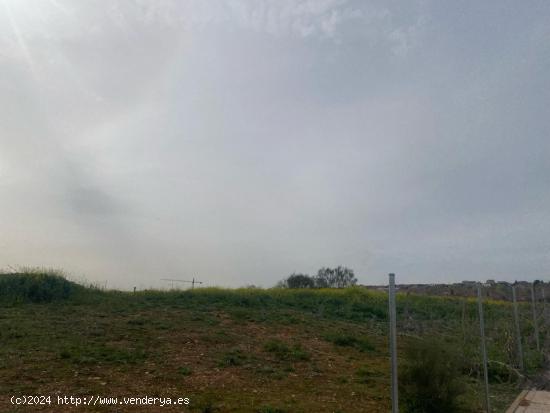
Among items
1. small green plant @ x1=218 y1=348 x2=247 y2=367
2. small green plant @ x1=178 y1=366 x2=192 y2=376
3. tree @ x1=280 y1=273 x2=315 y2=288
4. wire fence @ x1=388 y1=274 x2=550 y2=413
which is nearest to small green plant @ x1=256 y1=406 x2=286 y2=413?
wire fence @ x1=388 y1=274 x2=550 y2=413

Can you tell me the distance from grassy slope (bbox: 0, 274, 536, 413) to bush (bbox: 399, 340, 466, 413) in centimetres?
62

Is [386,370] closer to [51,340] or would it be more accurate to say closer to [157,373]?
[157,373]

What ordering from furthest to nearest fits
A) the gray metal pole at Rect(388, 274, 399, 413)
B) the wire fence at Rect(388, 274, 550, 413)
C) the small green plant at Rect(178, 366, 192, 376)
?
the small green plant at Rect(178, 366, 192, 376) < the wire fence at Rect(388, 274, 550, 413) < the gray metal pole at Rect(388, 274, 399, 413)

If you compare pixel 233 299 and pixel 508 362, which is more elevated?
pixel 233 299

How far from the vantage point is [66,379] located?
6789 mm

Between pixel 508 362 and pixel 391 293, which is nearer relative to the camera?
pixel 391 293

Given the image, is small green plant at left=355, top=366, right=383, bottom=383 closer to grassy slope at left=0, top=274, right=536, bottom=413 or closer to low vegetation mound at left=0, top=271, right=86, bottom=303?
grassy slope at left=0, top=274, right=536, bottom=413

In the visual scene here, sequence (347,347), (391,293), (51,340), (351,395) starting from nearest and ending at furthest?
(391,293)
(351,395)
(51,340)
(347,347)

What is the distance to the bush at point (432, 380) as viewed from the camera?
533 centimetres

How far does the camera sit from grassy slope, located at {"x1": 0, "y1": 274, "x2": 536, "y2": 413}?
21.0 ft

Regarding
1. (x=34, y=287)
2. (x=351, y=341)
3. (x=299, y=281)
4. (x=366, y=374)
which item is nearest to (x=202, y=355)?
(x=366, y=374)


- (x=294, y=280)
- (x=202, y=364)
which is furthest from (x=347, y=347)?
(x=294, y=280)

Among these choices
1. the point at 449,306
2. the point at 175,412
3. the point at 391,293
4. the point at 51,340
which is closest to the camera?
the point at 391,293

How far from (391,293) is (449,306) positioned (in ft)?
49.0
